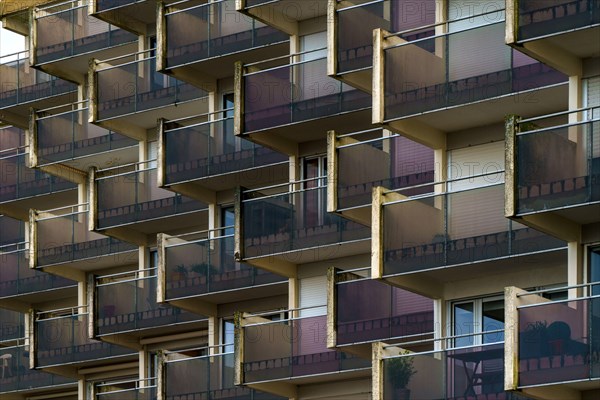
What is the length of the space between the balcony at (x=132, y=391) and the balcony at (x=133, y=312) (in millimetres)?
1076

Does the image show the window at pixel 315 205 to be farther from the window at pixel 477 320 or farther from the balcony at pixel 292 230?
the window at pixel 477 320

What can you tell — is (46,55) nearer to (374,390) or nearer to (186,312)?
(186,312)

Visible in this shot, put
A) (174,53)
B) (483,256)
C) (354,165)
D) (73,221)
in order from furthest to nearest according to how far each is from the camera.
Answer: (73,221), (174,53), (354,165), (483,256)

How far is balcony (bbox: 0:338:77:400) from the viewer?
6844cm

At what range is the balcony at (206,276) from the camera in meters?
60.8

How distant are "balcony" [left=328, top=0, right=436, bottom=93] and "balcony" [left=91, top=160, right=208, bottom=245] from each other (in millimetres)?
8922

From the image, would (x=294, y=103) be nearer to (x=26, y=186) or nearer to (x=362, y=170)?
(x=362, y=170)

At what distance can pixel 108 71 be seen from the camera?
65000mm

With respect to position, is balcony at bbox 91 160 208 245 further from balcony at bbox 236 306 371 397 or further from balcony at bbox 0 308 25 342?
balcony at bbox 236 306 371 397

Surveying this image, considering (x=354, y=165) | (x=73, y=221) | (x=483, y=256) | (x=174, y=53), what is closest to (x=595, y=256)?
(x=483, y=256)

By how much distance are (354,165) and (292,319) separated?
3.52 metres

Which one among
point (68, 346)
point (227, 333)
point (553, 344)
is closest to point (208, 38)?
point (227, 333)

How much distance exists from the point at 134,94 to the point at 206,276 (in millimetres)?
5608

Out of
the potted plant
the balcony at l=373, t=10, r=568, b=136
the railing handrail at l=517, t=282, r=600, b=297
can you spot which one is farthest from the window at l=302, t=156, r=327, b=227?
the railing handrail at l=517, t=282, r=600, b=297
